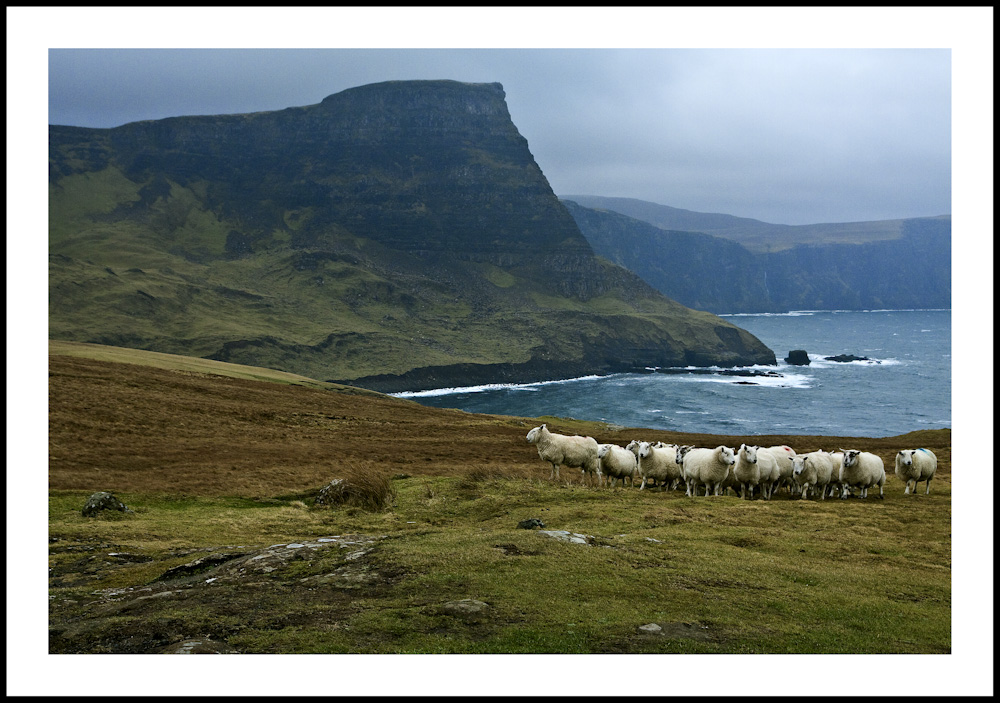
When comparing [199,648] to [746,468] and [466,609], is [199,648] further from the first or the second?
[746,468]

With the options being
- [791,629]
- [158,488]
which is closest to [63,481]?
[158,488]

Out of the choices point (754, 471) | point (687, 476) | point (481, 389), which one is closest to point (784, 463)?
point (754, 471)

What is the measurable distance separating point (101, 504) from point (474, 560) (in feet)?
48.7

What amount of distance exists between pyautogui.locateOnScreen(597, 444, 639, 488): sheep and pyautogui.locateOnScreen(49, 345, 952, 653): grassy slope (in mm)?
2059

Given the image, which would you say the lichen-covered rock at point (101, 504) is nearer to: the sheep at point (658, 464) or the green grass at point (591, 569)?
the green grass at point (591, 569)

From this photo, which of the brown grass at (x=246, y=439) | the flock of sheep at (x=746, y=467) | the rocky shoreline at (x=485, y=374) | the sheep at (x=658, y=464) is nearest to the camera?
the flock of sheep at (x=746, y=467)

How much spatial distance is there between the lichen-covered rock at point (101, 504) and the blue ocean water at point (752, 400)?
291ft

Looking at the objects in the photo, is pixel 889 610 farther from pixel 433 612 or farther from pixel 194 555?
pixel 194 555

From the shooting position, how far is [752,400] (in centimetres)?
13338

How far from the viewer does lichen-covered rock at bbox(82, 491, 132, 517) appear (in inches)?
904

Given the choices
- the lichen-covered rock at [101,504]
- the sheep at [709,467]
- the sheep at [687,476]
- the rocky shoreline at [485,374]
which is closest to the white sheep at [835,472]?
the sheep at [709,467]

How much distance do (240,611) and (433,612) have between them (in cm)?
335

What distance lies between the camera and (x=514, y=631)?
37.0 feet

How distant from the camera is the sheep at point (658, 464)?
2789cm
